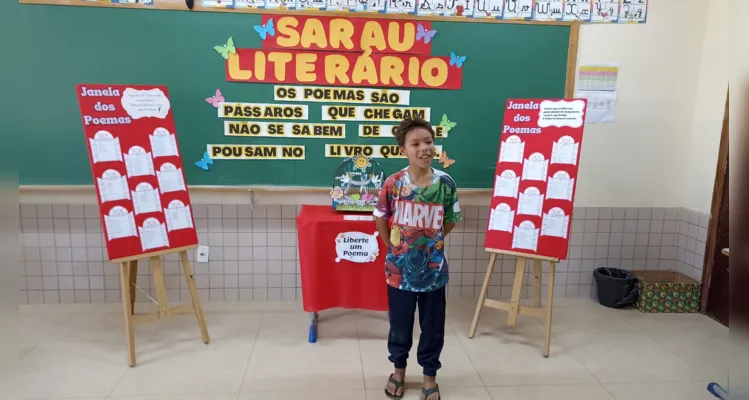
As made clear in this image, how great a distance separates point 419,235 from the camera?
2361mm

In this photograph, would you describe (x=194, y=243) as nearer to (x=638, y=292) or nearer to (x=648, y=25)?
(x=638, y=292)

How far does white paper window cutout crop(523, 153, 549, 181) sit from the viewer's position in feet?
9.98

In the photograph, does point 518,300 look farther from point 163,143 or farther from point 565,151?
point 163,143

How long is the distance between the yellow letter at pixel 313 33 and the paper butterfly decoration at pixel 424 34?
0.66 m

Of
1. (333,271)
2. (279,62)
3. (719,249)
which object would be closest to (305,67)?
(279,62)

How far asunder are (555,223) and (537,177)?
1.00 ft

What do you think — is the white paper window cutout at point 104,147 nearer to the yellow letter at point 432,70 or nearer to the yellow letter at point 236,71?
the yellow letter at point 236,71

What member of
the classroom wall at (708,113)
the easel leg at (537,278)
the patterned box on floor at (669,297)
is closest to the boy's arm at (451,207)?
the easel leg at (537,278)

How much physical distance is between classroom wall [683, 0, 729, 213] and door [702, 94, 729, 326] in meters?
0.09

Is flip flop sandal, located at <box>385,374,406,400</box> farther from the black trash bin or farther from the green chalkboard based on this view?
the black trash bin

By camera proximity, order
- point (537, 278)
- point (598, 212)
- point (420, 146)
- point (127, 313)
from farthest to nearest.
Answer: point (598, 212)
point (537, 278)
point (127, 313)
point (420, 146)

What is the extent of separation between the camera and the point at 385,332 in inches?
130

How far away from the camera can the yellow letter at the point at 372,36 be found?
3.43 metres

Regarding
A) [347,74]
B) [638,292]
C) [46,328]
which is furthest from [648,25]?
[46,328]
